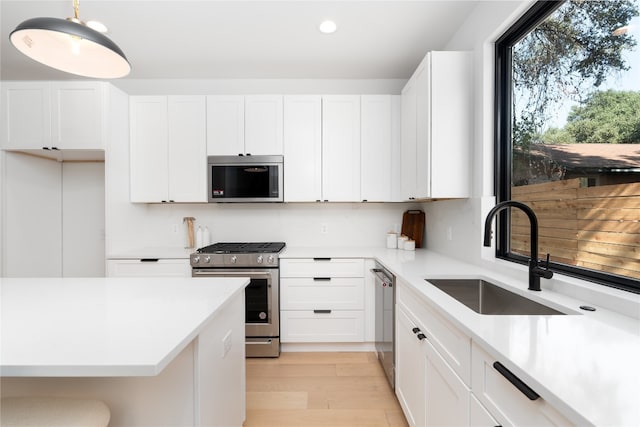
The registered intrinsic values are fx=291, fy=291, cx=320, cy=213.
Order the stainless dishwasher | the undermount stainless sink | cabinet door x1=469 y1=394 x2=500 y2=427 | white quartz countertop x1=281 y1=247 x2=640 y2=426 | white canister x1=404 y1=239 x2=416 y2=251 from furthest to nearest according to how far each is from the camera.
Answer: white canister x1=404 y1=239 x2=416 y2=251, the stainless dishwasher, the undermount stainless sink, cabinet door x1=469 y1=394 x2=500 y2=427, white quartz countertop x1=281 y1=247 x2=640 y2=426

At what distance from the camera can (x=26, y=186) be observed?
2.81 metres

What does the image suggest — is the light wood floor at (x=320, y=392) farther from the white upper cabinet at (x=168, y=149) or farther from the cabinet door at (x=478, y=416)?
the white upper cabinet at (x=168, y=149)

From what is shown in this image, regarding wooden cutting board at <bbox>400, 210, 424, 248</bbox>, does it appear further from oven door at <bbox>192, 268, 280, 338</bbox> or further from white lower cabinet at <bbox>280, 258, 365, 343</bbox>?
oven door at <bbox>192, 268, 280, 338</bbox>

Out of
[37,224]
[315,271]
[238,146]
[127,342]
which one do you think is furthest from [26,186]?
[127,342]

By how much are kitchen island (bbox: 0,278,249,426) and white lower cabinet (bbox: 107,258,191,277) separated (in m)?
1.19

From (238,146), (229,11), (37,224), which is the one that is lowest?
(37,224)

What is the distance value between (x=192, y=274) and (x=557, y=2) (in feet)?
10.3

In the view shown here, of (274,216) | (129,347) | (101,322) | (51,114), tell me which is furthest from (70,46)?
(274,216)

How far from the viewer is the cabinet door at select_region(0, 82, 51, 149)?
2.62 m

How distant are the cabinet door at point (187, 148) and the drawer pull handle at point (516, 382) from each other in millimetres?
2822

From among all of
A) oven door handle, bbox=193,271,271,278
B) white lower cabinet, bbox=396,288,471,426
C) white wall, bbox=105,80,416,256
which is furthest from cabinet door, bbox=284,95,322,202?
white lower cabinet, bbox=396,288,471,426

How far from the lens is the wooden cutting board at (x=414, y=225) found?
10.3 feet

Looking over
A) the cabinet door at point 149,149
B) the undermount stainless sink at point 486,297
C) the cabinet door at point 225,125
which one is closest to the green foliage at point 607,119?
the undermount stainless sink at point 486,297

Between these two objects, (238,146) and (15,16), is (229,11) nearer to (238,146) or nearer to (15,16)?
(238,146)
